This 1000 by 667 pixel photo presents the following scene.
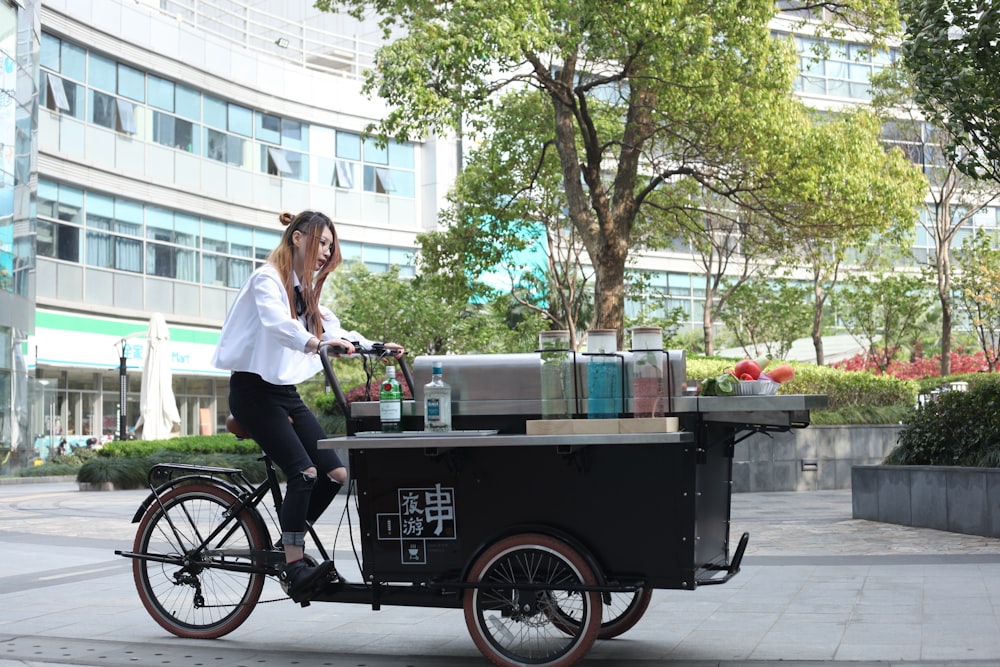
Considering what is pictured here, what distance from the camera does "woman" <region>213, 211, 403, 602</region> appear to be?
5930mm

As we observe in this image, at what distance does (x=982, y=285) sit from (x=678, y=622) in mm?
36298

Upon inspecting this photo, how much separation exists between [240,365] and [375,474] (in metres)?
0.89

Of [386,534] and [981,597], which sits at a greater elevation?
[386,534]

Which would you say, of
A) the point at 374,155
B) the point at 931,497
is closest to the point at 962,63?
the point at 931,497

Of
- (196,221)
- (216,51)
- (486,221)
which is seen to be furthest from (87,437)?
(486,221)

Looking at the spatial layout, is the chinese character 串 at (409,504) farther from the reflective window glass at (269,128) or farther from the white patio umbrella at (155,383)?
the reflective window glass at (269,128)

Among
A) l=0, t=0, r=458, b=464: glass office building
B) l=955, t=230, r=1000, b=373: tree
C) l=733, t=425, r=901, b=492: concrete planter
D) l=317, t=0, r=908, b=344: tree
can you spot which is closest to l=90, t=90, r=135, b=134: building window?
l=0, t=0, r=458, b=464: glass office building

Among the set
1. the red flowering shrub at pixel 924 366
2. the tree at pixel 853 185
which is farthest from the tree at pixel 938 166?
the tree at pixel 853 185

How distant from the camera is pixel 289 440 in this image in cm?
596

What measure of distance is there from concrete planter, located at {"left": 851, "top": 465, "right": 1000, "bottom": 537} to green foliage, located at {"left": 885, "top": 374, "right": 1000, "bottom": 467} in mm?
227

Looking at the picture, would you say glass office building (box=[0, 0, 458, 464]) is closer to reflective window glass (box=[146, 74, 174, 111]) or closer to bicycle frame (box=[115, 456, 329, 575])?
reflective window glass (box=[146, 74, 174, 111])

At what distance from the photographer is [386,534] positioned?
228 inches

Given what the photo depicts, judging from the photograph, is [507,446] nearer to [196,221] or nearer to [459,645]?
[459,645]

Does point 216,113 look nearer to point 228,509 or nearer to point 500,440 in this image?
point 228,509
